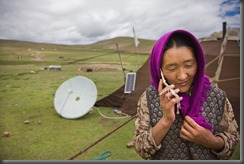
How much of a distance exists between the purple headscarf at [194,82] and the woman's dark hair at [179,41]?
1 cm

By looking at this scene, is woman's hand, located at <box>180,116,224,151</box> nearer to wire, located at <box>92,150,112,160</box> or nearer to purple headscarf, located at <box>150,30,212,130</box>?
purple headscarf, located at <box>150,30,212,130</box>

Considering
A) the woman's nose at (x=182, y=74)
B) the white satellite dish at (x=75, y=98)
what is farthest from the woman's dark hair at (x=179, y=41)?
the white satellite dish at (x=75, y=98)

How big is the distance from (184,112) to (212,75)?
3.13 metres

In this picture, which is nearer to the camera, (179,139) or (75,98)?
(179,139)

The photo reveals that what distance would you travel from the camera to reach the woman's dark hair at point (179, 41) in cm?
98

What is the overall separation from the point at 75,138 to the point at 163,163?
2805 mm

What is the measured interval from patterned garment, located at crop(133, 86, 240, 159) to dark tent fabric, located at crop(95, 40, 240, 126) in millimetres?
2561

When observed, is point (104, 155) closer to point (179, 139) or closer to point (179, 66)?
point (179, 139)

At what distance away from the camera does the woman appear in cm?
98

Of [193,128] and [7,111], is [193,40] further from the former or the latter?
[7,111]

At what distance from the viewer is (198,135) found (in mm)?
984

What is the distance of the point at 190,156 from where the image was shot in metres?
1.11

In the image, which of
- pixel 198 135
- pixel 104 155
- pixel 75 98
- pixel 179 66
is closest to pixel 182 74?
pixel 179 66

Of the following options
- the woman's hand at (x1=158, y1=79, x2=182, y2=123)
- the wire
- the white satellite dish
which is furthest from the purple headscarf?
the white satellite dish
